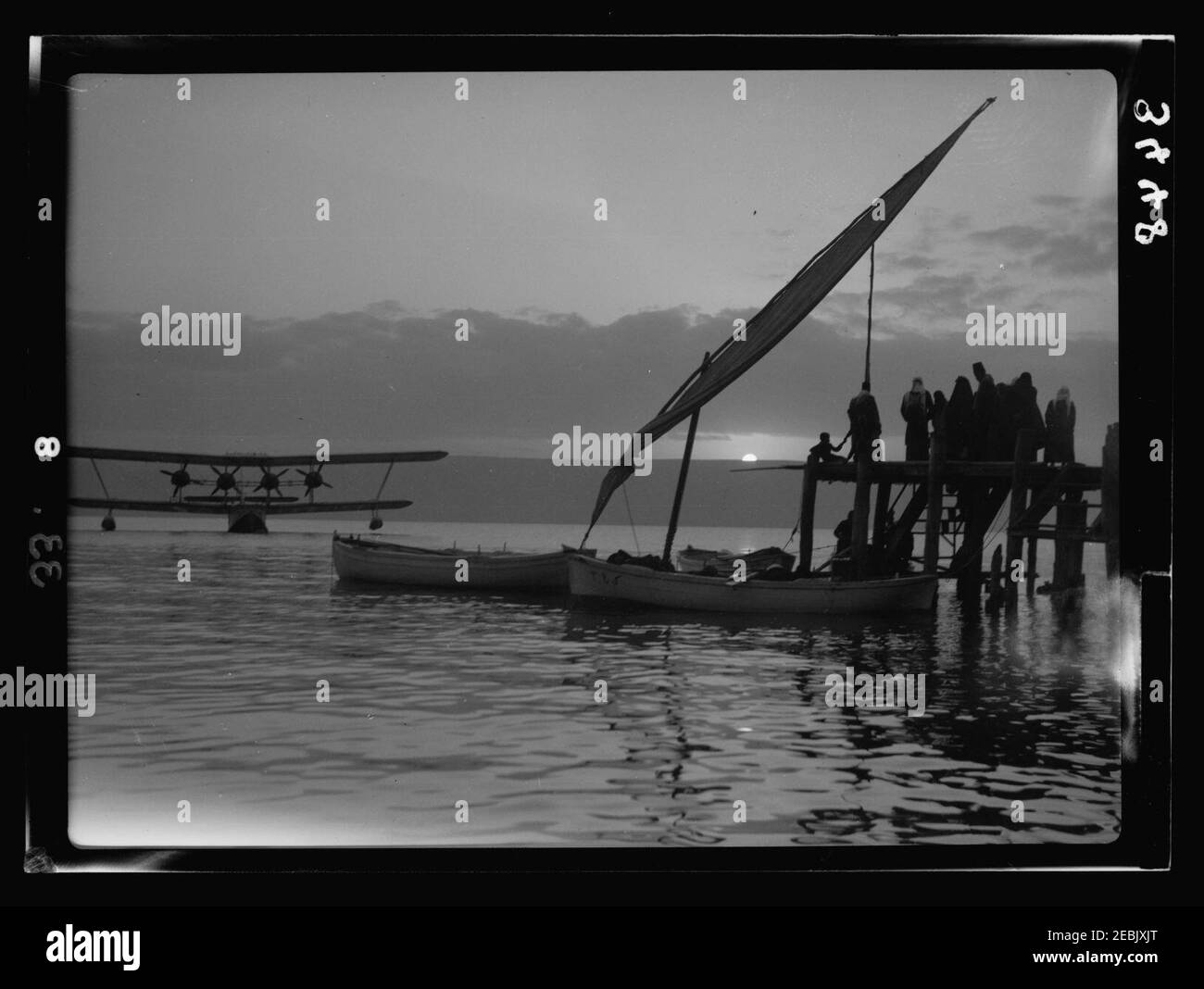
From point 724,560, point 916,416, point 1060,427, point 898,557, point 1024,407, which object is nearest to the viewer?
point 1060,427

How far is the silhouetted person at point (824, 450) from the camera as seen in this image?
667 cm

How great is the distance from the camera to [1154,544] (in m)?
4.29

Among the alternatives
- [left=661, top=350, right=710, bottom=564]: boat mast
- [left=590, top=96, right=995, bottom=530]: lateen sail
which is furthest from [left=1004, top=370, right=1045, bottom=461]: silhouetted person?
[left=661, top=350, right=710, bottom=564]: boat mast

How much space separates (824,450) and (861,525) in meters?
7.16

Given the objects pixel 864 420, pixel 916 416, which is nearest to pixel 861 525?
pixel 916 416

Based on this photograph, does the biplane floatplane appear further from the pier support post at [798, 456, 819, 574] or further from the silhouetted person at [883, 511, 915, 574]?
the silhouetted person at [883, 511, 915, 574]

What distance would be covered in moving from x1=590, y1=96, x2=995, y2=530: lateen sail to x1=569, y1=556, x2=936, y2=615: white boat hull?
6.70 m

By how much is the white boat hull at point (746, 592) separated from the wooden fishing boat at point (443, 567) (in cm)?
315

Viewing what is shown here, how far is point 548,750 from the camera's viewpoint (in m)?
6.63

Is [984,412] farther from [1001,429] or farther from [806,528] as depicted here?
[806,528]

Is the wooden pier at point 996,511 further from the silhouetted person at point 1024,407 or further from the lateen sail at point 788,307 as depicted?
the lateen sail at point 788,307

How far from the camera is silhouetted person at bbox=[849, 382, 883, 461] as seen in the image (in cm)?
661
